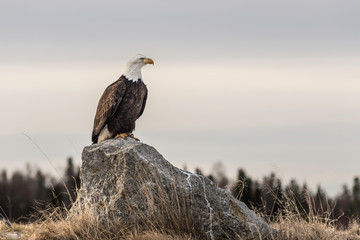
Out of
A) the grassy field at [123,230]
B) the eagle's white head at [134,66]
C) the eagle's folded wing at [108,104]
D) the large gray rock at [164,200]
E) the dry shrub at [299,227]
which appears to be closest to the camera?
the grassy field at [123,230]

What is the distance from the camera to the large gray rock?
9.41 metres

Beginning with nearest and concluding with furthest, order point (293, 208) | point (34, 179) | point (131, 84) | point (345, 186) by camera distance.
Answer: point (293, 208) → point (131, 84) → point (345, 186) → point (34, 179)

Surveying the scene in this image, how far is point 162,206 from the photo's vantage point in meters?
9.41

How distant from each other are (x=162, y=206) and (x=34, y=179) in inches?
1689

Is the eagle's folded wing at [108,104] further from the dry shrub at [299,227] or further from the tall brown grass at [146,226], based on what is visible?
the dry shrub at [299,227]

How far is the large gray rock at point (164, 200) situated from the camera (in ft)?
30.9

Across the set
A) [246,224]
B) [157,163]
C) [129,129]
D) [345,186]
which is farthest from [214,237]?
[345,186]

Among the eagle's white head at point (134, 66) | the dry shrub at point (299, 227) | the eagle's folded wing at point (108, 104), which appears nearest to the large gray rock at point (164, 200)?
the dry shrub at point (299, 227)

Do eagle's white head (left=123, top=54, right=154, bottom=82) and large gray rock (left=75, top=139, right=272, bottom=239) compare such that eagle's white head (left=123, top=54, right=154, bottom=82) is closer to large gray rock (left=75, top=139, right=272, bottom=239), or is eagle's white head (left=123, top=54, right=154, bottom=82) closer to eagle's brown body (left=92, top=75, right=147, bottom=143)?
eagle's brown body (left=92, top=75, right=147, bottom=143)

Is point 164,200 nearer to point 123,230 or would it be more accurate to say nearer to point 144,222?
point 144,222

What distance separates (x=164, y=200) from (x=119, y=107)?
13.0 feet

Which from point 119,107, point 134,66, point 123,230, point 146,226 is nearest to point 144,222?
point 146,226

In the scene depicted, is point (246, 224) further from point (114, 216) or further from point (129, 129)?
point (129, 129)

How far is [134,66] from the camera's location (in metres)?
13.0
